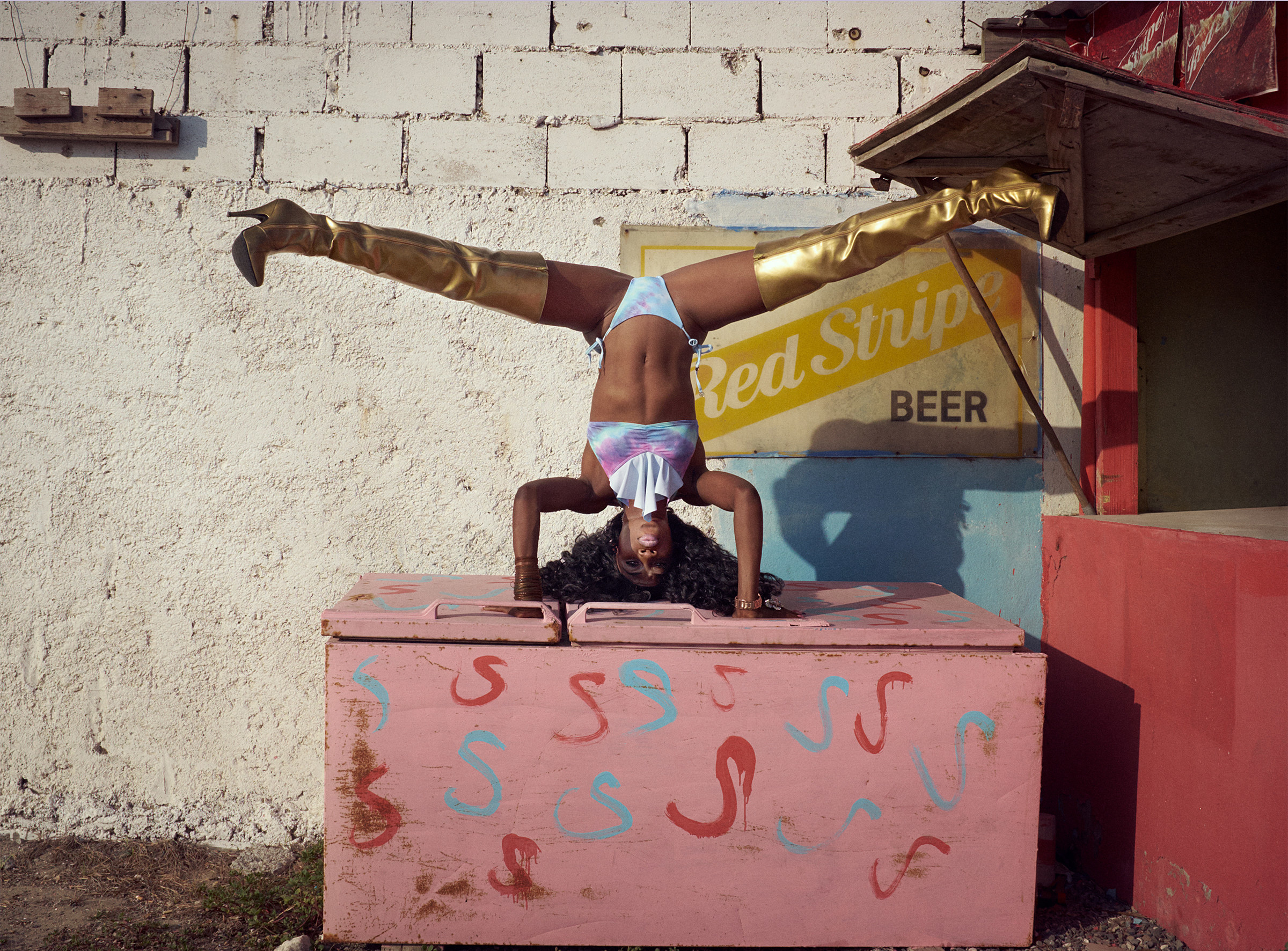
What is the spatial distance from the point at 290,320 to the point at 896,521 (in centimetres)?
272

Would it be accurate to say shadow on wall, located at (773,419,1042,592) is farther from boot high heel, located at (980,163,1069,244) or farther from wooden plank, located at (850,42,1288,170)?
wooden plank, located at (850,42,1288,170)

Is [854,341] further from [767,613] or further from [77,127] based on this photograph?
[77,127]

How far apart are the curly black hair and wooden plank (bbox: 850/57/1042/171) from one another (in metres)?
1.43

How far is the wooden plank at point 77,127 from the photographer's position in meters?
3.47

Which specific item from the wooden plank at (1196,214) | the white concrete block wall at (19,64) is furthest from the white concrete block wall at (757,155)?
the white concrete block wall at (19,64)

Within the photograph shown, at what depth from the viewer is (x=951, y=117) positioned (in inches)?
102

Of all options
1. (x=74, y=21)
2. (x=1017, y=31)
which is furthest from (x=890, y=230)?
(x=74, y=21)

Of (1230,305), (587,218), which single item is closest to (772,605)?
(587,218)

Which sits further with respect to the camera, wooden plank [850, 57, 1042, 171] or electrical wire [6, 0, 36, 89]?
electrical wire [6, 0, 36, 89]

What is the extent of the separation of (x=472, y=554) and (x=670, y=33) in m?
2.40

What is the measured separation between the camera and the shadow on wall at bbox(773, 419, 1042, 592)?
11.9 ft

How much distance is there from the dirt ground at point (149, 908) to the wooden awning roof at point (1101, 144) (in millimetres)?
2408

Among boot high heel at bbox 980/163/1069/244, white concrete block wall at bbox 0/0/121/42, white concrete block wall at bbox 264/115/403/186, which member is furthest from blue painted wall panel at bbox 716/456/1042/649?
white concrete block wall at bbox 0/0/121/42

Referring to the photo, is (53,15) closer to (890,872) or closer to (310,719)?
(310,719)
